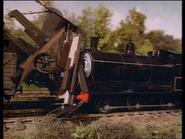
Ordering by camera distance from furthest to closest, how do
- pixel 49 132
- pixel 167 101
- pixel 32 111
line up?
pixel 167 101 < pixel 32 111 < pixel 49 132

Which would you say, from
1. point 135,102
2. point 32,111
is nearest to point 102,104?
point 135,102

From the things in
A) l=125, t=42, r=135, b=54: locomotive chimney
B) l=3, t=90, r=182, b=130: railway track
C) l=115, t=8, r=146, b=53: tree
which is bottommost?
l=3, t=90, r=182, b=130: railway track

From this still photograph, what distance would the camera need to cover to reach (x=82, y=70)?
5.86m

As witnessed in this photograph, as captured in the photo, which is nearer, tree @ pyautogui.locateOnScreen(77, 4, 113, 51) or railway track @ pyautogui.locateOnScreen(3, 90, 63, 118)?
railway track @ pyautogui.locateOnScreen(3, 90, 63, 118)

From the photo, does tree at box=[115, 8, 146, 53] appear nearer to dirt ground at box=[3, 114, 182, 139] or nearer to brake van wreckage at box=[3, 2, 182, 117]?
brake van wreckage at box=[3, 2, 182, 117]

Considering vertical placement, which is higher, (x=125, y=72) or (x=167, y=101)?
(x=125, y=72)

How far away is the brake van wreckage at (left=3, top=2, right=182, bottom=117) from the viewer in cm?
538

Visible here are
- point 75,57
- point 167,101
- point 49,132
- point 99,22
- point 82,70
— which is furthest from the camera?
point 167,101

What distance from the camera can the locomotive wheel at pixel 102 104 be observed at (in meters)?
6.99

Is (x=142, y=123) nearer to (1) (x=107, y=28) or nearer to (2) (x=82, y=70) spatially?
(2) (x=82, y=70)

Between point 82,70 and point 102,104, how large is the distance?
1815mm

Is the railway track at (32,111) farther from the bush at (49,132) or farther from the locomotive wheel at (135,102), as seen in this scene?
the bush at (49,132)

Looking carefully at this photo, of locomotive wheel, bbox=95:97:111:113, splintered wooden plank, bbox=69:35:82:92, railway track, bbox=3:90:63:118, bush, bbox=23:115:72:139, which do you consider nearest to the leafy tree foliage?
splintered wooden plank, bbox=69:35:82:92

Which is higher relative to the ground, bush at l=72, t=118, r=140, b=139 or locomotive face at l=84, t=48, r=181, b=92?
locomotive face at l=84, t=48, r=181, b=92
